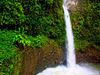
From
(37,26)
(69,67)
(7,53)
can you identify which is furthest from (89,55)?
(7,53)

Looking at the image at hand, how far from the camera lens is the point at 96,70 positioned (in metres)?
10.8

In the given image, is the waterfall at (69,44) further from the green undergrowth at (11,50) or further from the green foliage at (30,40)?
the green undergrowth at (11,50)

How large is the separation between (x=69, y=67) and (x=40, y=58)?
1928 mm

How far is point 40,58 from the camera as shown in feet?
30.0

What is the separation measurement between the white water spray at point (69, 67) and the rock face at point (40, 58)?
10.3 inches

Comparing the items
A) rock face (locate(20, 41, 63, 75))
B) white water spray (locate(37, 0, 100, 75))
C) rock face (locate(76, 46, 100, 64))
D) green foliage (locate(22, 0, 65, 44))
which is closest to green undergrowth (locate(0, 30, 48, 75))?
rock face (locate(20, 41, 63, 75))

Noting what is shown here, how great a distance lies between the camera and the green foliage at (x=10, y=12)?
9039 mm

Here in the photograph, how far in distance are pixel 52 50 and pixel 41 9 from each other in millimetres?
1493

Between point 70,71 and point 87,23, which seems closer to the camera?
point 70,71

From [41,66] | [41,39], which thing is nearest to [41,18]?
[41,39]

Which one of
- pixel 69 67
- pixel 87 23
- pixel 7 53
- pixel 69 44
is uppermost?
pixel 87 23

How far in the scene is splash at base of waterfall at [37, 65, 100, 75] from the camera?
9.89 metres

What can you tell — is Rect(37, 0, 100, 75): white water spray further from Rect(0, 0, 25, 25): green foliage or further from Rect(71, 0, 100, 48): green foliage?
Rect(0, 0, 25, 25): green foliage

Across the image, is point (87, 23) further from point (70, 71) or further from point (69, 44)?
point (70, 71)
